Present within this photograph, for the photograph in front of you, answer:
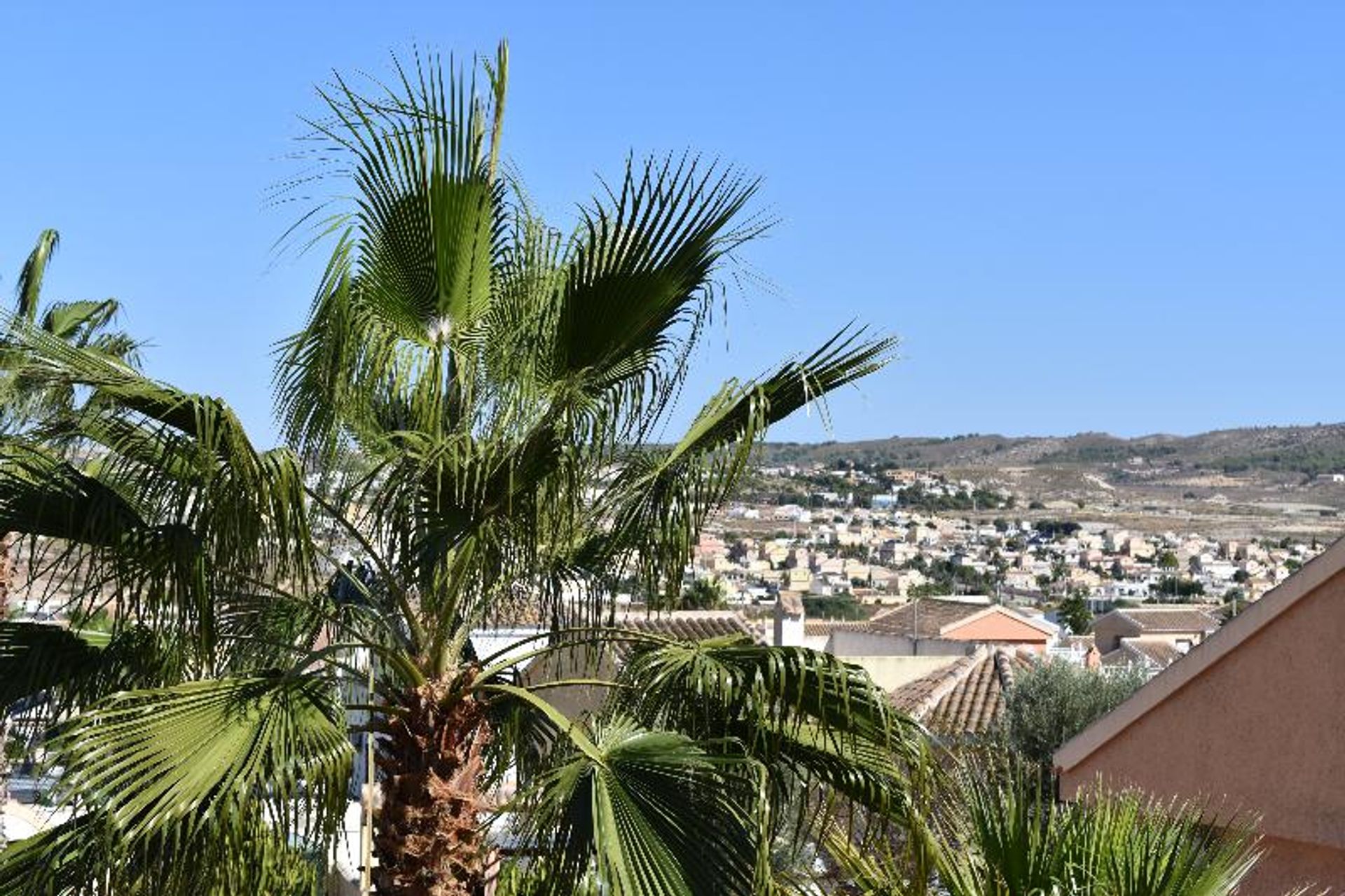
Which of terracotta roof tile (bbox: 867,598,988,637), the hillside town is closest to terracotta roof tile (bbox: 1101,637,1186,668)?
terracotta roof tile (bbox: 867,598,988,637)

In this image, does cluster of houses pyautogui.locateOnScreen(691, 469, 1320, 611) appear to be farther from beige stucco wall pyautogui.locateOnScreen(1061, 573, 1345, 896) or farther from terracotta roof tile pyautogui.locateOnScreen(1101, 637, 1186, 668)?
beige stucco wall pyautogui.locateOnScreen(1061, 573, 1345, 896)

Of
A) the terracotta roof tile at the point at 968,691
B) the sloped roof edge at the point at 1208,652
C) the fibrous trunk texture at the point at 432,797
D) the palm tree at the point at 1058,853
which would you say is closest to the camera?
the palm tree at the point at 1058,853

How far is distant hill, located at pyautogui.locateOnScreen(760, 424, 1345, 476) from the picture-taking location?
5113 inches

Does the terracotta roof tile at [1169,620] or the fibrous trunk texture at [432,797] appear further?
the terracotta roof tile at [1169,620]

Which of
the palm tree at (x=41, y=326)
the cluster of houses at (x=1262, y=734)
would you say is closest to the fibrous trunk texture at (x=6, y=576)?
the palm tree at (x=41, y=326)

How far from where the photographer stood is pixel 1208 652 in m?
11.0

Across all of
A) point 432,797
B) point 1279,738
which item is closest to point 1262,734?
point 1279,738

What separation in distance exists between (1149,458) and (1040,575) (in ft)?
113

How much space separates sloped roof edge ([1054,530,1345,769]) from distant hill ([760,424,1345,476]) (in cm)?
10809

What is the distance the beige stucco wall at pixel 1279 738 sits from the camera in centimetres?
1012

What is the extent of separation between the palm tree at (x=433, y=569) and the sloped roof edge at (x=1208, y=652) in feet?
13.8

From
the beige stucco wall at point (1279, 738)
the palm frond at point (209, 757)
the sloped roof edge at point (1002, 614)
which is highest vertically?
the palm frond at point (209, 757)

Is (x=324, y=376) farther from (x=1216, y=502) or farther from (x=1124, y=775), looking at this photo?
(x=1216, y=502)

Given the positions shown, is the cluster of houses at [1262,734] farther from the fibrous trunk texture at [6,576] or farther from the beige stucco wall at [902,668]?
the beige stucco wall at [902,668]
